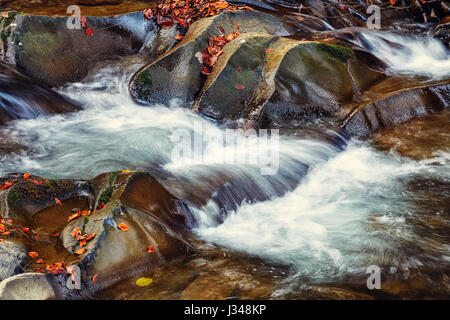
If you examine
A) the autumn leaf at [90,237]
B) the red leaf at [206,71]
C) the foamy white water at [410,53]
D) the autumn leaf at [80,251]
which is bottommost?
the autumn leaf at [80,251]

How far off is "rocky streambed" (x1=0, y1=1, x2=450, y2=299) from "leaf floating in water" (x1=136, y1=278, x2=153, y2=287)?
0.06 feet

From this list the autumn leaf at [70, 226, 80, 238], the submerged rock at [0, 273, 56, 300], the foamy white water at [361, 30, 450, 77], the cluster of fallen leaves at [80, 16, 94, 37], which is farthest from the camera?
the foamy white water at [361, 30, 450, 77]

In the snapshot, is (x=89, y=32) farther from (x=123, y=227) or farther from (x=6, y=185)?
(x=123, y=227)

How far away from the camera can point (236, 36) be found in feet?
27.8

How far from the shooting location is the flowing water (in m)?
4.87

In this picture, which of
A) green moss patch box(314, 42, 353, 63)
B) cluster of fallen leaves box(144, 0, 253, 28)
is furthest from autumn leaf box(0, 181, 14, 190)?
green moss patch box(314, 42, 353, 63)

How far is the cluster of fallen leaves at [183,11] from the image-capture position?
9273mm

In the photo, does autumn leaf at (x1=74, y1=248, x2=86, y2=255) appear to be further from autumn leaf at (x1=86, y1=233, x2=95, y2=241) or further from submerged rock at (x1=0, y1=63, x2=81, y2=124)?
submerged rock at (x1=0, y1=63, x2=81, y2=124)

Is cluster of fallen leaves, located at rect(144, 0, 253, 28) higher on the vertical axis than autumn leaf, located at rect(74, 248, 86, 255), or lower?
higher

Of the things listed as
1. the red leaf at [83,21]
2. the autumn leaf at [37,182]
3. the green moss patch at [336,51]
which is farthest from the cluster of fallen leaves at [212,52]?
the autumn leaf at [37,182]

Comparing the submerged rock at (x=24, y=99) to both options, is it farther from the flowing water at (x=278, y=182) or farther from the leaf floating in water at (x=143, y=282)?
the leaf floating in water at (x=143, y=282)

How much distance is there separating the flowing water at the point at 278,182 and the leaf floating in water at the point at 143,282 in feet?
3.39

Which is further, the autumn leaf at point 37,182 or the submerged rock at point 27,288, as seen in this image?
the autumn leaf at point 37,182
